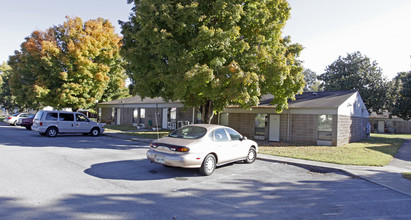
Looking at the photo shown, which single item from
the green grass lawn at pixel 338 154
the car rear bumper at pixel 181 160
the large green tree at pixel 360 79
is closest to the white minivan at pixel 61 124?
Result: the green grass lawn at pixel 338 154

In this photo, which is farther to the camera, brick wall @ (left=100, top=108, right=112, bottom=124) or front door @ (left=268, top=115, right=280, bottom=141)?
brick wall @ (left=100, top=108, right=112, bottom=124)

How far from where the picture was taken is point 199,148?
728cm

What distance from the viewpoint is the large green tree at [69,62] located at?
947 inches

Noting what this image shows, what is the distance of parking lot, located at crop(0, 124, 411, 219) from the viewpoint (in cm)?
466

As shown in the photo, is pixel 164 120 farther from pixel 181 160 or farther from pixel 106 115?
pixel 181 160

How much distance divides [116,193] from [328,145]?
15036 mm

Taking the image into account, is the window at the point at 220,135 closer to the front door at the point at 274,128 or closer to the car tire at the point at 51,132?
the front door at the point at 274,128

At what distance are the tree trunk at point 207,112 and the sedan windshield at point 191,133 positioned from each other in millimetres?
7204

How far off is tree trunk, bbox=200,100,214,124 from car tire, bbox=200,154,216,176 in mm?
7928

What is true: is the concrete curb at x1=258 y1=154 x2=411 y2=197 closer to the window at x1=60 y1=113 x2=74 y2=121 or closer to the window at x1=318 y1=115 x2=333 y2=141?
the window at x1=318 y1=115 x2=333 y2=141

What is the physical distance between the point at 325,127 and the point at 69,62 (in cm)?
2302

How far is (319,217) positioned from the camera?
473 cm

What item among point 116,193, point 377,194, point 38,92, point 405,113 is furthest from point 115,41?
point 405,113

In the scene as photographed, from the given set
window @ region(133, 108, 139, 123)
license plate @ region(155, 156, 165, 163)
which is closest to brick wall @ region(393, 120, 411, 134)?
window @ region(133, 108, 139, 123)
